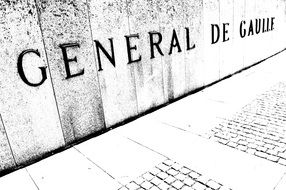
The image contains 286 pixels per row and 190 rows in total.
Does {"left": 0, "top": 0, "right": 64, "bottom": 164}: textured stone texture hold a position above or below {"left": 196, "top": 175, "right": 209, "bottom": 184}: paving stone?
above

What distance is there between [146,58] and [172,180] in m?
2.39

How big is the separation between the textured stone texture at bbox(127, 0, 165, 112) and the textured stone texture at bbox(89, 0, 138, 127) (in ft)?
0.46

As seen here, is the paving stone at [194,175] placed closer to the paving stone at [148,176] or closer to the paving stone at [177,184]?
the paving stone at [177,184]

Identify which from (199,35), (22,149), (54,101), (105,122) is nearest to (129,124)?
(105,122)

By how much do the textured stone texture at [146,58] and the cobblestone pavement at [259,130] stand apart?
1.36 m

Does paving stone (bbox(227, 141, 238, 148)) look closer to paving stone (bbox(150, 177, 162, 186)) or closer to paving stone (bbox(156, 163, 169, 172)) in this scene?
paving stone (bbox(156, 163, 169, 172))

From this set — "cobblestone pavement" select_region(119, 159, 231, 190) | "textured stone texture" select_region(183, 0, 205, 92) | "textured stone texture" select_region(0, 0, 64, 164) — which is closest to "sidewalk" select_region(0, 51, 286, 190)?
"cobblestone pavement" select_region(119, 159, 231, 190)

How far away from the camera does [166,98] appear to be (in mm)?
5152

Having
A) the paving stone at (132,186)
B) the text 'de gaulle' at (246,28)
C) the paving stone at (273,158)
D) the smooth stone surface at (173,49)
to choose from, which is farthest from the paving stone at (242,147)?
the text 'de gaulle' at (246,28)

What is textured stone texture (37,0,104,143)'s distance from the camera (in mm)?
3438

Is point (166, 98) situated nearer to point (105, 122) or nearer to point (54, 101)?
point (105, 122)

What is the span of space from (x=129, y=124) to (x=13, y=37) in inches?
86.5

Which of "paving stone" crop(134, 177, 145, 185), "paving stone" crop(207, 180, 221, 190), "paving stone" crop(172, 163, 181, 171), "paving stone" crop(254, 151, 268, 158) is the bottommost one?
"paving stone" crop(207, 180, 221, 190)

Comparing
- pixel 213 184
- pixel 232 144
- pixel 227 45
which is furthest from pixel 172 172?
pixel 227 45
